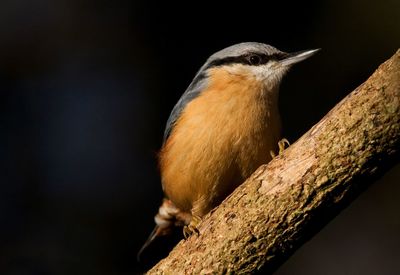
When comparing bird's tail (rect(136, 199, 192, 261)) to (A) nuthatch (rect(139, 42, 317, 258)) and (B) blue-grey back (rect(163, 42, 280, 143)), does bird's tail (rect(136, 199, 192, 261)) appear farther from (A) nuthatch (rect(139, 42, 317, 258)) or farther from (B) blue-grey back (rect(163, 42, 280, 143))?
(B) blue-grey back (rect(163, 42, 280, 143))

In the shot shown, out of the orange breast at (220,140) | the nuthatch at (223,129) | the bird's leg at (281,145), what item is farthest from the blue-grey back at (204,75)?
the bird's leg at (281,145)

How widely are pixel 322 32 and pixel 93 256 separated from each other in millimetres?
3002

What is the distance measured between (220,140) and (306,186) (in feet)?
2.69

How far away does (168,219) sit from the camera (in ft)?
15.4

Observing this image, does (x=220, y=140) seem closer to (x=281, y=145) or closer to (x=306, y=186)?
(x=281, y=145)

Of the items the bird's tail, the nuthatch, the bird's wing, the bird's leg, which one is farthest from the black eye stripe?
the bird's tail

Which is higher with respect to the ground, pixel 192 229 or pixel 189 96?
pixel 189 96

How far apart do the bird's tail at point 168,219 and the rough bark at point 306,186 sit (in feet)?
3.49

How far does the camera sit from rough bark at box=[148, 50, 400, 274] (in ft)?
9.22

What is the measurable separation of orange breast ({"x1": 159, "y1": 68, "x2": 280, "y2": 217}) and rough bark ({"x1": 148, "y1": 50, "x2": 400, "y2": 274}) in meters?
0.35

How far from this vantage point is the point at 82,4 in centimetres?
622

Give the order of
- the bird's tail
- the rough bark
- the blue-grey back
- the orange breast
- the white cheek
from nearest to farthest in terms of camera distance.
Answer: the rough bark < the orange breast < the white cheek < the blue-grey back < the bird's tail

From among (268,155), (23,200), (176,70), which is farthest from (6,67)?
(268,155)

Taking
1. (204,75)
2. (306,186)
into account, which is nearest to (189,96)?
(204,75)
